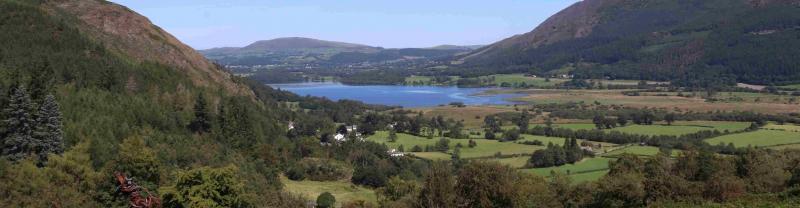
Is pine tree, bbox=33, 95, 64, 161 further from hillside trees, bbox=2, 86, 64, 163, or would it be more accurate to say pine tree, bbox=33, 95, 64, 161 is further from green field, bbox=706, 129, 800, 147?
green field, bbox=706, 129, 800, 147

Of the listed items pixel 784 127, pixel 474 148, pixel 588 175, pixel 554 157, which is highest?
pixel 784 127

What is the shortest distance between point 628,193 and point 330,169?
43.4m

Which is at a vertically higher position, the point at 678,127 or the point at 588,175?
the point at 678,127

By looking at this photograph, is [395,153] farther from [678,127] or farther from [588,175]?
[678,127]

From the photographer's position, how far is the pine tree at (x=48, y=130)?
161 feet

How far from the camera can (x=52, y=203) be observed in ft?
140

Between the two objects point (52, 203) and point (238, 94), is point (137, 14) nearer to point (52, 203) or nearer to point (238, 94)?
point (238, 94)

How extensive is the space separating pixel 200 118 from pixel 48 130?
2279 centimetres

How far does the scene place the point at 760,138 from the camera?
90125mm

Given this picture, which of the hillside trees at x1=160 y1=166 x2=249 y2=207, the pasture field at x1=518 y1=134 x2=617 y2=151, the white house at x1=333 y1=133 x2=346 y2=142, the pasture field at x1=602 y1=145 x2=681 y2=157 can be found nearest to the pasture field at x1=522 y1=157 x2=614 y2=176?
the pasture field at x1=602 y1=145 x2=681 y2=157

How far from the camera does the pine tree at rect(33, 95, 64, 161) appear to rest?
4906 centimetres

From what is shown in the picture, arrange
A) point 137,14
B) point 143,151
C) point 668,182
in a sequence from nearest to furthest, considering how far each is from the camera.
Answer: point 668,182
point 143,151
point 137,14

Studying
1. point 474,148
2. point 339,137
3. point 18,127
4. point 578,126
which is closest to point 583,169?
point 474,148

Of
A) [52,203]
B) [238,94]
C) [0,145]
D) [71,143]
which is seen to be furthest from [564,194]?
[238,94]
